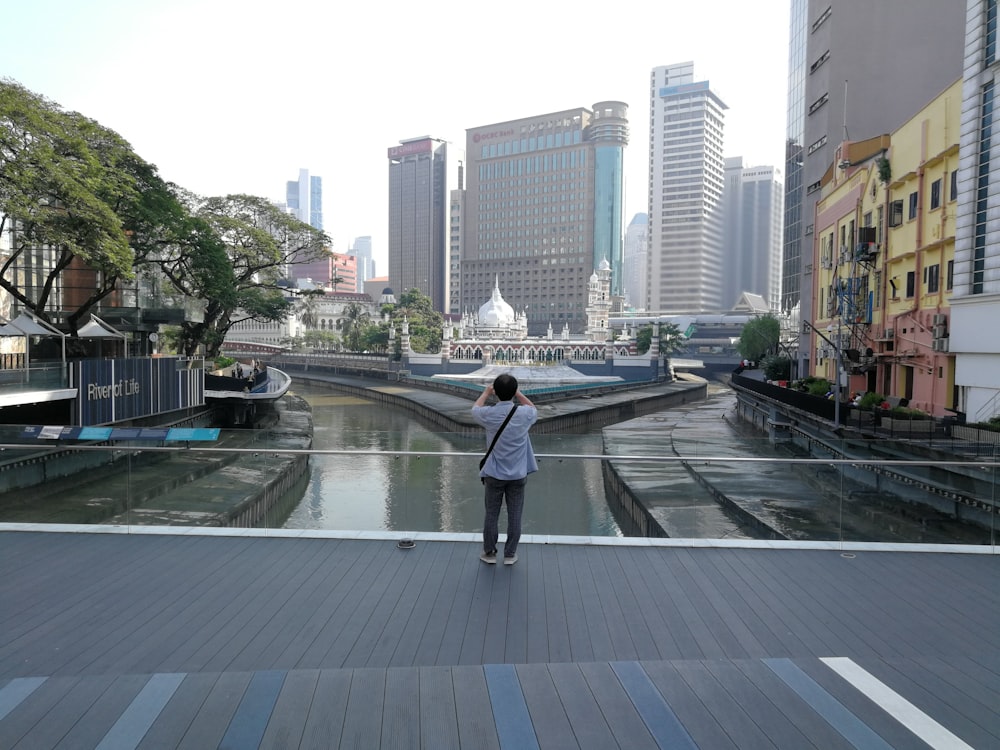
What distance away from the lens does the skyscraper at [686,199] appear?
555 ft

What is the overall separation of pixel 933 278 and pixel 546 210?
15380 centimetres

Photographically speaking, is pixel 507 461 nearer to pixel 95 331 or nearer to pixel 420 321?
pixel 95 331

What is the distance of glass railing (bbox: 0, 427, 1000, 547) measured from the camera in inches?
291

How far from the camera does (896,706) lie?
3977 mm

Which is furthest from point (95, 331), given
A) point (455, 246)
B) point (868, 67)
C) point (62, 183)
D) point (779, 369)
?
point (455, 246)

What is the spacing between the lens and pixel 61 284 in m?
33.0

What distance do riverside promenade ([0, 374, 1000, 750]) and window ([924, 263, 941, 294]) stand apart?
21590 millimetres

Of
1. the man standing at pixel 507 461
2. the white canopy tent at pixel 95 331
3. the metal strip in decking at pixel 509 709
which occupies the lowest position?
the metal strip in decking at pixel 509 709

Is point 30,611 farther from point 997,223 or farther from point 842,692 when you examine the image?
point 997,223

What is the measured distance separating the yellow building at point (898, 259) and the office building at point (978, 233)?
2059 mm

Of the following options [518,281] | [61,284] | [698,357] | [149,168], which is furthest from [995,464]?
[518,281]

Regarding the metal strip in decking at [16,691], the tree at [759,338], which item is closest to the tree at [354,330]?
the tree at [759,338]

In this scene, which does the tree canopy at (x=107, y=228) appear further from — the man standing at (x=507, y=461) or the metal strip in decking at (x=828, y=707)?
the metal strip in decking at (x=828, y=707)

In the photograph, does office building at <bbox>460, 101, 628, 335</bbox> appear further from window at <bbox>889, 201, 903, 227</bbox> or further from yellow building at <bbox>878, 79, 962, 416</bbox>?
yellow building at <bbox>878, 79, 962, 416</bbox>
